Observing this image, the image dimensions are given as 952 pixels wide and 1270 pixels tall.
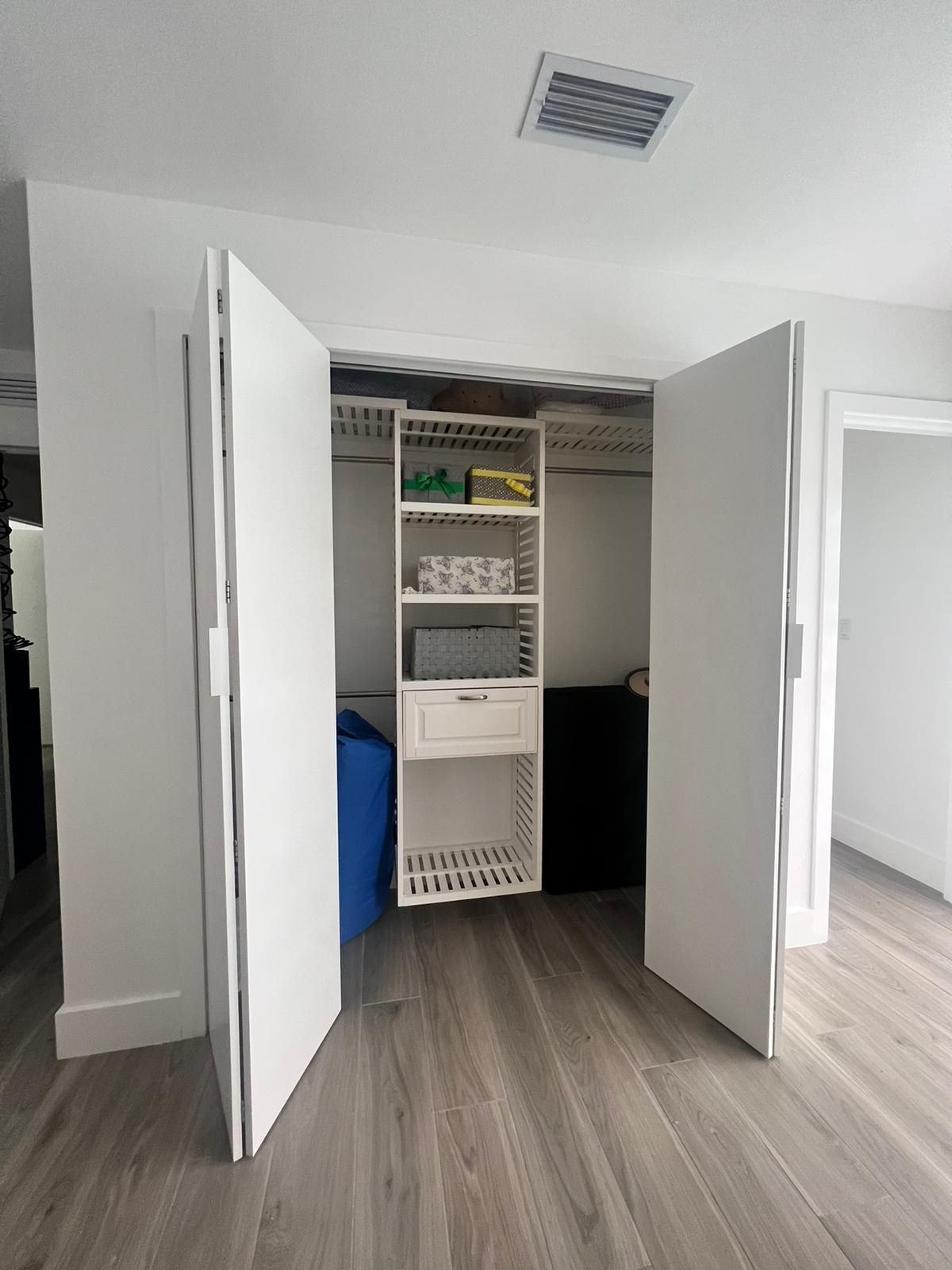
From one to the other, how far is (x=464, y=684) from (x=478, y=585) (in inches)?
15.2

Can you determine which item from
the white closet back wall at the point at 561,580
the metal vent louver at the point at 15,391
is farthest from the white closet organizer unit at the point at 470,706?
the metal vent louver at the point at 15,391

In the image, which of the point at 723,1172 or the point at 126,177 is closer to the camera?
the point at 723,1172

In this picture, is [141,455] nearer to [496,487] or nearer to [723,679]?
[496,487]

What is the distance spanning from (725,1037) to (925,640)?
6.50 feet

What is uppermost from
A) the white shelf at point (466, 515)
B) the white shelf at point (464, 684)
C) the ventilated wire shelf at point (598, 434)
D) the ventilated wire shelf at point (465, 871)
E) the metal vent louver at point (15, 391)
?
the metal vent louver at point (15, 391)

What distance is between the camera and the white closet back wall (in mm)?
2518

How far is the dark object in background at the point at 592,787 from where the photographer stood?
2.46 m

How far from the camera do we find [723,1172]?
4.24 feet

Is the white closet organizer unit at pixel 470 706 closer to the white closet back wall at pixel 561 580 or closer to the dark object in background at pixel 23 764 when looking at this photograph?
the white closet back wall at pixel 561 580

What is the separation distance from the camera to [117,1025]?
5.41 feet

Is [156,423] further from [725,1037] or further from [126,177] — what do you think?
[725,1037]

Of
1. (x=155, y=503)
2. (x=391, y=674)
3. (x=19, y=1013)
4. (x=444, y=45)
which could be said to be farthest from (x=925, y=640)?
(x=19, y=1013)

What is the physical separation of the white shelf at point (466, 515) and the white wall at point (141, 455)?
52 centimetres

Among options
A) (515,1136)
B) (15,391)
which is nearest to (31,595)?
(15,391)
